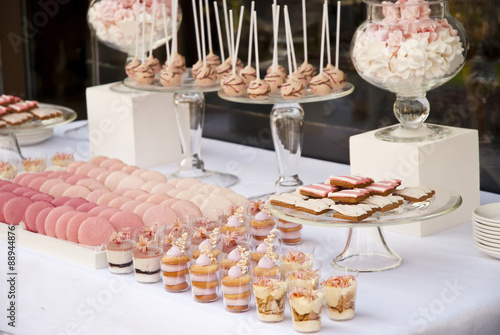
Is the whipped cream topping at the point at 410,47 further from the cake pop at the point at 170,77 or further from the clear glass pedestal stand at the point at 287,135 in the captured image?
the cake pop at the point at 170,77

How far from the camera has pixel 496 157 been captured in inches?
113

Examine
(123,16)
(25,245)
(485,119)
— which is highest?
(123,16)

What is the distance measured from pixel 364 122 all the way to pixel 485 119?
570 mm

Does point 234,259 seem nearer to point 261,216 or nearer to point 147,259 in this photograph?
point 147,259

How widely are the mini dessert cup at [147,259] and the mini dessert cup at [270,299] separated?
14.2 inches

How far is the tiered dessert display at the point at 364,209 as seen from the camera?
189 cm

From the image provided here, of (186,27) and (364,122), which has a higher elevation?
(186,27)

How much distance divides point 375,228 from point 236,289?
46cm

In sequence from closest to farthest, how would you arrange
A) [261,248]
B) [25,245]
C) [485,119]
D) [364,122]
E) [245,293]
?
[245,293]
[261,248]
[25,245]
[485,119]
[364,122]

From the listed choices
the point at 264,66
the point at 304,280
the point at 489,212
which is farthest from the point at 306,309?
the point at 264,66

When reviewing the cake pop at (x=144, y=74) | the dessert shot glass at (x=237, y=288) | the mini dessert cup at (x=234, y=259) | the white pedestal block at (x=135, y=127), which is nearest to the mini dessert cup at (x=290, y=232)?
the mini dessert cup at (x=234, y=259)

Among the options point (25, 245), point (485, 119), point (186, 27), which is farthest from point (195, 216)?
point (186, 27)

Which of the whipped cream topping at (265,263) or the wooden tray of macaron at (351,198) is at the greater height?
the wooden tray of macaron at (351,198)

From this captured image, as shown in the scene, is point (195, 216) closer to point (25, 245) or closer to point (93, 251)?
point (93, 251)
